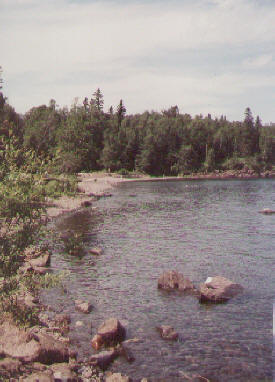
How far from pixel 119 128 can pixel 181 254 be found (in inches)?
6276

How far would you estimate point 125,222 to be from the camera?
57.7m

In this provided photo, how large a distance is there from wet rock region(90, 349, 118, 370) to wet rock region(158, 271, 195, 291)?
1040 cm

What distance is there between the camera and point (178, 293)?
27953mm

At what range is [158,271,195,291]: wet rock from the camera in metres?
28.7

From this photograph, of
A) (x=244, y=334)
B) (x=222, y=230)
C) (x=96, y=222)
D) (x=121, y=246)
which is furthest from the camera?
(x=96, y=222)

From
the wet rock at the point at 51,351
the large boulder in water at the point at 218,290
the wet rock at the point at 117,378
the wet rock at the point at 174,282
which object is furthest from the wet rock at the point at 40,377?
the wet rock at the point at 174,282

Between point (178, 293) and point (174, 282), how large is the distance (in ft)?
3.52

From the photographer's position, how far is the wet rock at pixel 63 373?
15.9 m

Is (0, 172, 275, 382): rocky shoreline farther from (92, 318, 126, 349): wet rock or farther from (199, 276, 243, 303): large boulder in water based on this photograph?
(199, 276, 243, 303): large boulder in water

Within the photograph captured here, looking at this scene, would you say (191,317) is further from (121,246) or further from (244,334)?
(121,246)

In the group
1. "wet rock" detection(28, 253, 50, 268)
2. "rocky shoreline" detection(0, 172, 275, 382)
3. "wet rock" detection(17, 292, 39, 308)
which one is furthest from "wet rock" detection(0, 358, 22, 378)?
"wet rock" detection(28, 253, 50, 268)

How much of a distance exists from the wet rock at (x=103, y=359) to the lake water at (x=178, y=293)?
0.99 ft

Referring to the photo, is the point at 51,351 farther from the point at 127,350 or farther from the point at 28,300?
the point at 28,300

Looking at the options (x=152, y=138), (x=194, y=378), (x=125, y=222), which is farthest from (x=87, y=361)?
(x=152, y=138)
